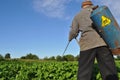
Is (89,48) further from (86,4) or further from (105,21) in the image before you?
(86,4)

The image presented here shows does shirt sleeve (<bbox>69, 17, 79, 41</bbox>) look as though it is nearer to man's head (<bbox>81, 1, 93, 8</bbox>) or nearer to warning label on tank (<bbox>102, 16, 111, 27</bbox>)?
man's head (<bbox>81, 1, 93, 8</bbox>)

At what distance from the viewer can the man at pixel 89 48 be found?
277 inches

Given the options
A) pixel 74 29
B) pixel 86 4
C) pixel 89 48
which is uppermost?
pixel 86 4

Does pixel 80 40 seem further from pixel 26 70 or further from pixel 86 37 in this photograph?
pixel 26 70

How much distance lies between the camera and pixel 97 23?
674cm

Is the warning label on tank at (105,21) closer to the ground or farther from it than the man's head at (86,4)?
closer to the ground

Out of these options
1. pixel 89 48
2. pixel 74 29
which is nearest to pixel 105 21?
pixel 89 48

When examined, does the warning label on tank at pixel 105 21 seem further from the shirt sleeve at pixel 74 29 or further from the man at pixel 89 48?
the shirt sleeve at pixel 74 29

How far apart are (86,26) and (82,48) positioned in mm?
444

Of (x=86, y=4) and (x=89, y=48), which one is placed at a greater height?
(x=86, y=4)

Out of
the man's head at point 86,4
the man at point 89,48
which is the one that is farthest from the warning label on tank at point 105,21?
the man's head at point 86,4

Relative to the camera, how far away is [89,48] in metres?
7.12

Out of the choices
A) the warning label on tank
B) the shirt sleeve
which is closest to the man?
the shirt sleeve

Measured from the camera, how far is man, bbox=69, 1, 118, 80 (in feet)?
23.1
